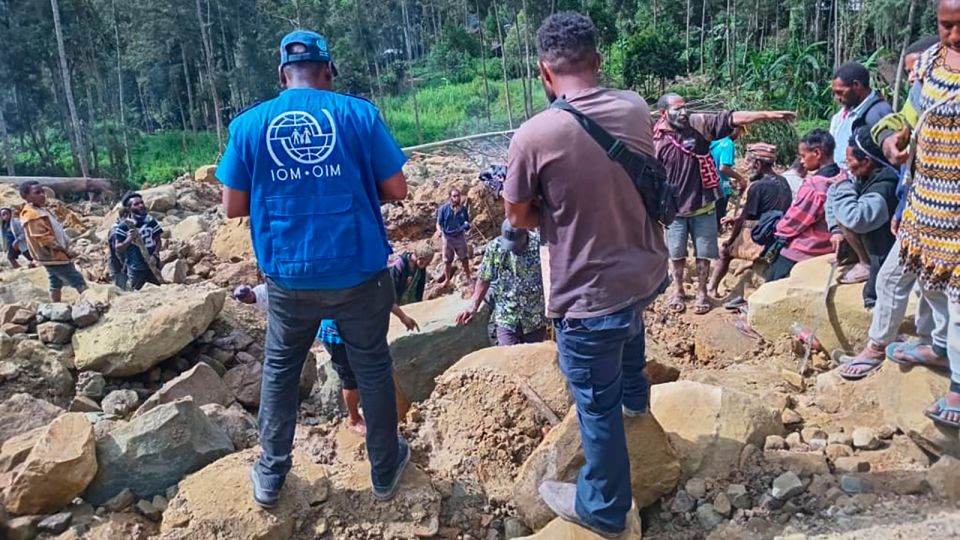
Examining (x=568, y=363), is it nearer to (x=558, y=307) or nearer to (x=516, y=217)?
(x=558, y=307)

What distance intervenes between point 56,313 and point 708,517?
14.2 feet

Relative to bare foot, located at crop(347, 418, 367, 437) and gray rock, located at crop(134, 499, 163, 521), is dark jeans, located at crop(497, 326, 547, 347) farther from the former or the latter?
gray rock, located at crop(134, 499, 163, 521)

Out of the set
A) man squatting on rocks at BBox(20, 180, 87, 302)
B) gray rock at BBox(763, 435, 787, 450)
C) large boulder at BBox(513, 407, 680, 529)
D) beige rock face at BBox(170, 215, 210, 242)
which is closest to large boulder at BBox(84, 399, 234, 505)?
large boulder at BBox(513, 407, 680, 529)

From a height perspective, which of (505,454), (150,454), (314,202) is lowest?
(505,454)

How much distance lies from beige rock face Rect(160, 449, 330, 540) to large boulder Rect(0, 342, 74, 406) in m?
2.15

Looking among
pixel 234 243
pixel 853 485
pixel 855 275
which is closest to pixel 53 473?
pixel 853 485

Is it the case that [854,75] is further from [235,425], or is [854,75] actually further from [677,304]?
[235,425]

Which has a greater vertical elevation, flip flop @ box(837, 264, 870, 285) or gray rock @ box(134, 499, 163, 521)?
flip flop @ box(837, 264, 870, 285)

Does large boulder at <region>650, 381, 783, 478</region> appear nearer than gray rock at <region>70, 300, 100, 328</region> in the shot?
Yes

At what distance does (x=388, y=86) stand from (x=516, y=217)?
1617 inches

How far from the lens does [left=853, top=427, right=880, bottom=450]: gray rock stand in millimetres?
3018

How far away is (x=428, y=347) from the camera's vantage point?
4.48 metres

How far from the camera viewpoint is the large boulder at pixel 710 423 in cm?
290

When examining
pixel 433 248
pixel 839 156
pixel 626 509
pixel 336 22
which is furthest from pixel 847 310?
pixel 336 22
